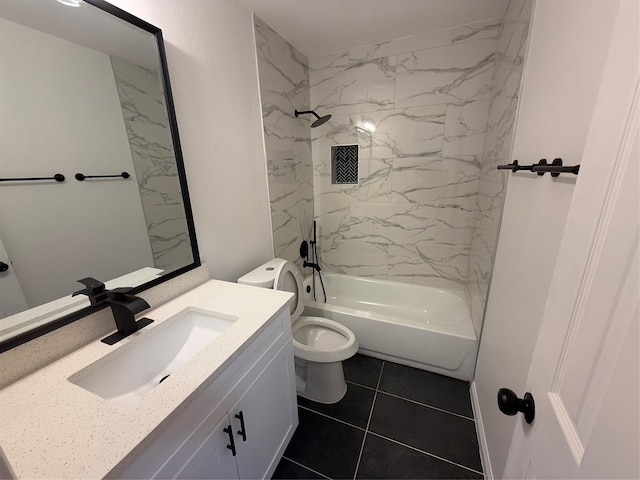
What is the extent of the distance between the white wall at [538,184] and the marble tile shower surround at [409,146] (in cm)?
90

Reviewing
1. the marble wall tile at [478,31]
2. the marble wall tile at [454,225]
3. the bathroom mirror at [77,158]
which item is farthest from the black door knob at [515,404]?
the marble wall tile at [478,31]

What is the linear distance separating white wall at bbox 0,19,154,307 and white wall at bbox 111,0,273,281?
1.01ft

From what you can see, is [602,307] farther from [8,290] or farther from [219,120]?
[219,120]

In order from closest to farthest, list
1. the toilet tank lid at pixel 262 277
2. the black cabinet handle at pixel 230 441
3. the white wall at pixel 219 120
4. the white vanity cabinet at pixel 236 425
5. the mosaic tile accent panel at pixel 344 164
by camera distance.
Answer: the white vanity cabinet at pixel 236 425
the black cabinet handle at pixel 230 441
the white wall at pixel 219 120
the toilet tank lid at pixel 262 277
the mosaic tile accent panel at pixel 344 164

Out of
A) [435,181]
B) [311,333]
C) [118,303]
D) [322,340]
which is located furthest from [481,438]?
[118,303]

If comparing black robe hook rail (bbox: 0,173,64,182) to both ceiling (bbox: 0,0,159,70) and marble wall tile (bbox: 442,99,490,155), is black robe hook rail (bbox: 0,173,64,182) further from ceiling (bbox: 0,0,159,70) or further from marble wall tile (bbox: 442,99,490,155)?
marble wall tile (bbox: 442,99,490,155)

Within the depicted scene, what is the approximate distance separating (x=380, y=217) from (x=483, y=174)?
2.85ft

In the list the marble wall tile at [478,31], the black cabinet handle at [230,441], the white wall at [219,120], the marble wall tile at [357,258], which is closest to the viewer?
the black cabinet handle at [230,441]

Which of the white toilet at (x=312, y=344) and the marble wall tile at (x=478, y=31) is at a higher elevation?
the marble wall tile at (x=478, y=31)

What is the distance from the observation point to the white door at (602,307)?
1.07ft

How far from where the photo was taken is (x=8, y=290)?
772mm

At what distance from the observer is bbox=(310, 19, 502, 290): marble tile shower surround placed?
194 cm

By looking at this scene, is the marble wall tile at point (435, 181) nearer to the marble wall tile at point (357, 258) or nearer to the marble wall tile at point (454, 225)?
the marble wall tile at point (454, 225)

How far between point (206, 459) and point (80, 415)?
1.26 ft
